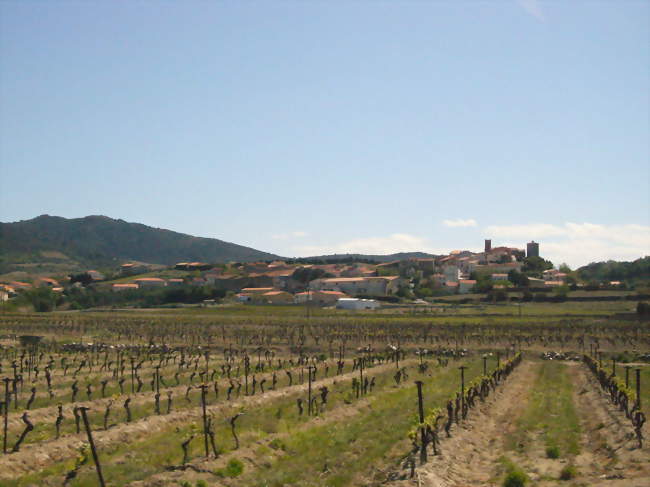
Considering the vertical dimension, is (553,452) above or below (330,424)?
above

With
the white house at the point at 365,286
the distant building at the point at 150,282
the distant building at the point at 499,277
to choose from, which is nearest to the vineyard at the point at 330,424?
the white house at the point at 365,286

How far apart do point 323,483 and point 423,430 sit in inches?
113

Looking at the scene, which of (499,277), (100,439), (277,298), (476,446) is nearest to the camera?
(100,439)

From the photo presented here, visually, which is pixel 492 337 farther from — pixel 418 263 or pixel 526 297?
pixel 418 263

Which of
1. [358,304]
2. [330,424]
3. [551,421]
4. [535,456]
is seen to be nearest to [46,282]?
[358,304]

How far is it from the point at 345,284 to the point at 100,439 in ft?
388

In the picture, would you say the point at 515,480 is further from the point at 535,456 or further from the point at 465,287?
the point at 465,287

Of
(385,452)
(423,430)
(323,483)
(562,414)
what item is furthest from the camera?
(562,414)

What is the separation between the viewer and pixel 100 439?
19.1 m

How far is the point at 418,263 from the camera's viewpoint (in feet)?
562

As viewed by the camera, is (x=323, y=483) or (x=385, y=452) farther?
(x=385, y=452)

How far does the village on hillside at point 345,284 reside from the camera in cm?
12056

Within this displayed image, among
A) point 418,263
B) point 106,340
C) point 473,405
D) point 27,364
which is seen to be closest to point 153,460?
point 473,405

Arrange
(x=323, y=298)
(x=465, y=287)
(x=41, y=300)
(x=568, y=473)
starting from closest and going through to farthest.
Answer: (x=568, y=473) → (x=41, y=300) → (x=323, y=298) → (x=465, y=287)
